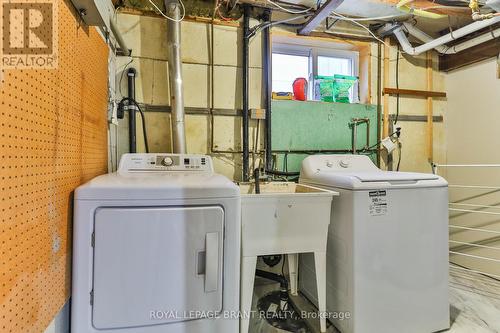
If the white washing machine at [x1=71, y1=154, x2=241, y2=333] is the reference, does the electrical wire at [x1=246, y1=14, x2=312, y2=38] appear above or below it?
above

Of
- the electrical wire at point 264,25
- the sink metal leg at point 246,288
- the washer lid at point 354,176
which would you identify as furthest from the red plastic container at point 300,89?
the sink metal leg at point 246,288

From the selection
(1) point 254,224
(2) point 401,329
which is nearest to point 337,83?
(1) point 254,224

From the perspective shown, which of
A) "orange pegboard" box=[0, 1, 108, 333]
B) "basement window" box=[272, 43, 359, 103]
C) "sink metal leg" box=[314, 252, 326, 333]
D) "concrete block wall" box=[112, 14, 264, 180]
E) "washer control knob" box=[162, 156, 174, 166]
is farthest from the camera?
"basement window" box=[272, 43, 359, 103]

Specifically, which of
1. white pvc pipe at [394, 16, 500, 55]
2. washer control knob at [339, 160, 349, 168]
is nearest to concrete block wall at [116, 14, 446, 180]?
washer control knob at [339, 160, 349, 168]

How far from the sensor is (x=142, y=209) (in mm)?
1119

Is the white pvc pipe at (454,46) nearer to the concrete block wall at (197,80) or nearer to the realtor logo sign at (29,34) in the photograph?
the concrete block wall at (197,80)

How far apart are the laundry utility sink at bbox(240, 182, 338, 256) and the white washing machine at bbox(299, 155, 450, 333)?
16 cm

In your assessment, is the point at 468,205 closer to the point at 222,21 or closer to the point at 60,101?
the point at 222,21

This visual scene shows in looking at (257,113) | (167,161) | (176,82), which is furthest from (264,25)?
(167,161)

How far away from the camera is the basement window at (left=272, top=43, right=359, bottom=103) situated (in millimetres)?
2643

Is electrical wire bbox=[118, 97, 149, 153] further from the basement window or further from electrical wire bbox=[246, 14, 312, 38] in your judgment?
the basement window

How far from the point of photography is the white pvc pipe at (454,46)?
2.32 m

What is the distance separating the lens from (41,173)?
90cm

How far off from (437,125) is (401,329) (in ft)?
7.07
